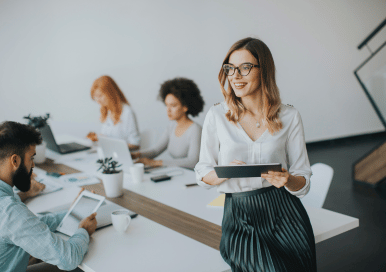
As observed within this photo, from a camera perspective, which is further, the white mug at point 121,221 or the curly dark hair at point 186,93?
the curly dark hair at point 186,93

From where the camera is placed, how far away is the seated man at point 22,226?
1170mm

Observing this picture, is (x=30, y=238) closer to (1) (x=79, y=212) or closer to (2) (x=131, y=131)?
(1) (x=79, y=212)

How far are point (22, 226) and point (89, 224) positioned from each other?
0.99 feet

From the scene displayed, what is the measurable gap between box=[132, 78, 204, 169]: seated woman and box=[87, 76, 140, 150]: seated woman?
45cm

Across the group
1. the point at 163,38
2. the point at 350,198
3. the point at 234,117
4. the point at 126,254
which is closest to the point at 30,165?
the point at 126,254

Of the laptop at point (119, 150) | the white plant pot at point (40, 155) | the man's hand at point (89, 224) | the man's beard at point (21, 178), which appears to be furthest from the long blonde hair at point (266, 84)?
the white plant pot at point (40, 155)

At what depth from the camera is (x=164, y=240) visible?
1.38 m

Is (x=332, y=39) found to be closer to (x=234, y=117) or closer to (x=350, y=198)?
(x=350, y=198)

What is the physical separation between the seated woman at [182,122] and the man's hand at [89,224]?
1278mm

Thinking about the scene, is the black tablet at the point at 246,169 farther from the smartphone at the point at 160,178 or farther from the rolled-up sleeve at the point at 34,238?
the smartphone at the point at 160,178

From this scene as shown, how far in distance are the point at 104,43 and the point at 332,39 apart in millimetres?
4133

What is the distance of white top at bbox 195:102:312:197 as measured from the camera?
130cm

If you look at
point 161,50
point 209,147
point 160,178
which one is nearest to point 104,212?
point 160,178

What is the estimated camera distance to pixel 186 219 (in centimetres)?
157
